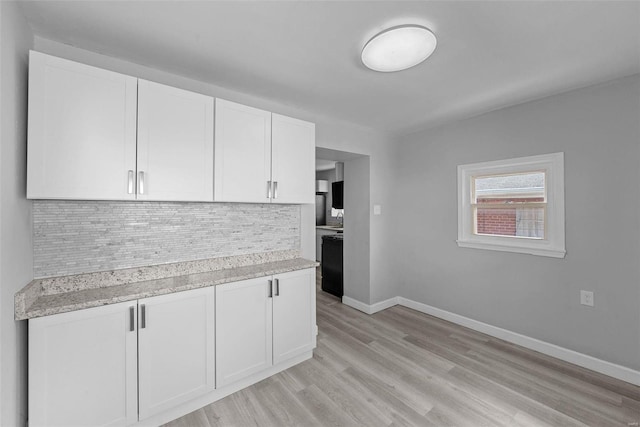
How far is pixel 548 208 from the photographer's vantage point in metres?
2.64

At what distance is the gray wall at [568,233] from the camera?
2199 millimetres

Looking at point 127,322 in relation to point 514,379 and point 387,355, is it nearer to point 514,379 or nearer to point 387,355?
point 387,355

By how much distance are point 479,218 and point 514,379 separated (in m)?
1.67

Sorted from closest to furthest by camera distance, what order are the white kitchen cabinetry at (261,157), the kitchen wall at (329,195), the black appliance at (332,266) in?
the white kitchen cabinetry at (261,157), the black appliance at (332,266), the kitchen wall at (329,195)

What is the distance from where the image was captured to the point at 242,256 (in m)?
2.48

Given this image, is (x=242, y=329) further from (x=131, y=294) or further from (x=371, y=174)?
(x=371, y=174)

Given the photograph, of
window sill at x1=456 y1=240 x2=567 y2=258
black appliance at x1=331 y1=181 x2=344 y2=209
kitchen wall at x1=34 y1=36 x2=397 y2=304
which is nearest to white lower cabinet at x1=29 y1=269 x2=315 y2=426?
kitchen wall at x1=34 y1=36 x2=397 y2=304

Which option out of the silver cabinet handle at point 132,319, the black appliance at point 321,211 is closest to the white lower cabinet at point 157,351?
the silver cabinet handle at point 132,319

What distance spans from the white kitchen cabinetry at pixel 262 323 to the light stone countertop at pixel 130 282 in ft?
0.34

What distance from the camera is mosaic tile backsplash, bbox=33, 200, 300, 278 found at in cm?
171

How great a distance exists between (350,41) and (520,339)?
10.7 ft

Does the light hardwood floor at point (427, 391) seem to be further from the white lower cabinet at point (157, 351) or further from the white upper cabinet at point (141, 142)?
the white upper cabinet at point (141, 142)

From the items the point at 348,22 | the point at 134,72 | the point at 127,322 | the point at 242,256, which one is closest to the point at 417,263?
the point at 242,256

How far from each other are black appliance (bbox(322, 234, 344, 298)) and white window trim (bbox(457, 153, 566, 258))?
1.80 meters
